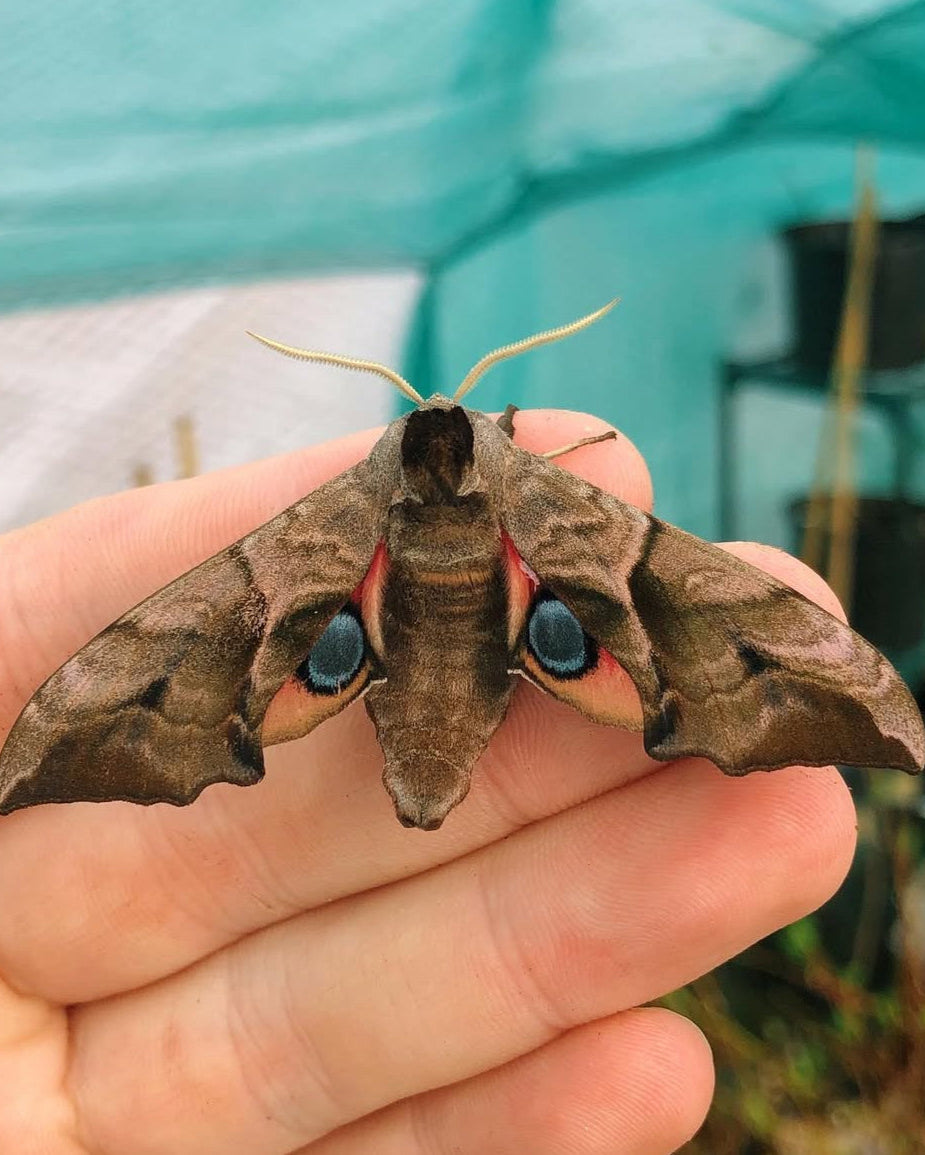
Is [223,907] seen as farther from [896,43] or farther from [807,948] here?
[896,43]

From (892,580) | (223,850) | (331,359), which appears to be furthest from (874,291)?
(223,850)

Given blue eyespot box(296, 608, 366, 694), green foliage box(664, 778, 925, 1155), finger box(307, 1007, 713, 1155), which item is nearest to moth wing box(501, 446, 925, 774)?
blue eyespot box(296, 608, 366, 694)

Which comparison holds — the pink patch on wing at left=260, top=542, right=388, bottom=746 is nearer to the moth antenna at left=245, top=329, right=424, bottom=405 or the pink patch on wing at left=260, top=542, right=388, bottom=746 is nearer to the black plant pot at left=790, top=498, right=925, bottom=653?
the moth antenna at left=245, top=329, right=424, bottom=405

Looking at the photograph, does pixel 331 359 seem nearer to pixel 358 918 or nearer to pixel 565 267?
pixel 358 918

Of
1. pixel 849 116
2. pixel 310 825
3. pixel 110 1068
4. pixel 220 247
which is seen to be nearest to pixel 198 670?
pixel 310 825

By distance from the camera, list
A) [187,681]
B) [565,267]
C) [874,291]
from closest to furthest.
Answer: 1. [187,681]
2. [565,267]
3. [874,291]

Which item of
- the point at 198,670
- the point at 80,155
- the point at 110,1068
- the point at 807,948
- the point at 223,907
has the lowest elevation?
the point at 807,948
